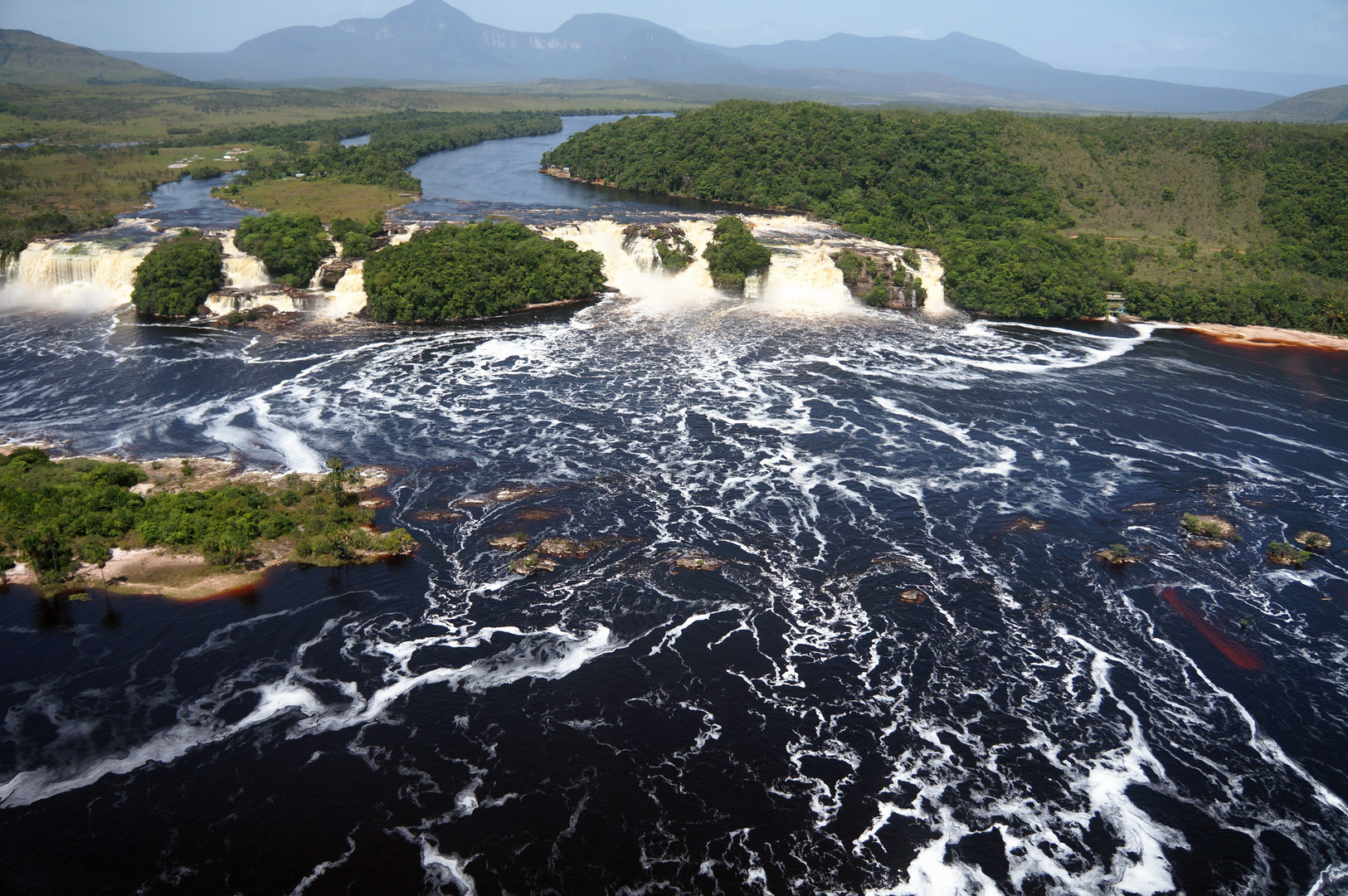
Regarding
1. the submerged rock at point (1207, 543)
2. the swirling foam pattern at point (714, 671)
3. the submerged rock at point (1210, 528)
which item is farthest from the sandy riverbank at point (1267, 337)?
the submerged rock at point (1207, 543)

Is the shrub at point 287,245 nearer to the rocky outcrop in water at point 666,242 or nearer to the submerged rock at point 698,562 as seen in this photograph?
the rocky outcrop in water at point 666,242

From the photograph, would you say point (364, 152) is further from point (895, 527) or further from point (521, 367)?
point (895, 527)

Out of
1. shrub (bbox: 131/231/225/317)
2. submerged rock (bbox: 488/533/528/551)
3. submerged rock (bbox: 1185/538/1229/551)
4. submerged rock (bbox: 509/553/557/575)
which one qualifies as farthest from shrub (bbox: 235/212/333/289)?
submerged rock (bbox: 1185/538/1229/551)

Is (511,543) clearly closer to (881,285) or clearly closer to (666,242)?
Result: (881,285)

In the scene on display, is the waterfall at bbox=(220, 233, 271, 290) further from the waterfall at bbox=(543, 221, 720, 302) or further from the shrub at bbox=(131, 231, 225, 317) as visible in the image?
the waterfall at bbox=(543, 221, 720, 302)

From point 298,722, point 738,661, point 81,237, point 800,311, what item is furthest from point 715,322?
point 81,237

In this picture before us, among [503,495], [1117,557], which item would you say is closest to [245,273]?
[503,495]
